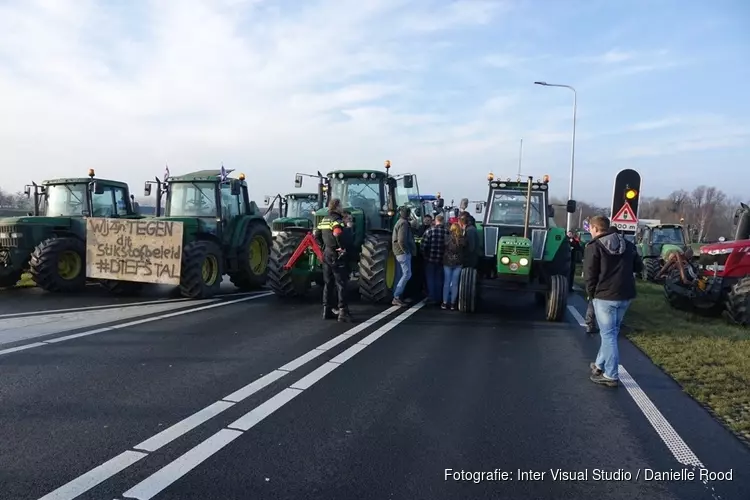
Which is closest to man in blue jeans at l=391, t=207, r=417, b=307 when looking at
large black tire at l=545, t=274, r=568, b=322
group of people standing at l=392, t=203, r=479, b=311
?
group of people standing at l=392, t=203, r=479, b=311

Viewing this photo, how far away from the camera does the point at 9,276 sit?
1226 cm

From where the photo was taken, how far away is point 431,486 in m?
3.67

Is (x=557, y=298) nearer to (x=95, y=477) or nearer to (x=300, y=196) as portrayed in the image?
(x=95, y=477)

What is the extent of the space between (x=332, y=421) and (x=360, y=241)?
701 centimetres

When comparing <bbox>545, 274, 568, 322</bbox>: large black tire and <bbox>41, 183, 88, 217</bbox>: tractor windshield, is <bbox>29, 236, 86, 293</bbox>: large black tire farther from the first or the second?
<bbox>545, 274, 568, 322</bbox>: large black tire

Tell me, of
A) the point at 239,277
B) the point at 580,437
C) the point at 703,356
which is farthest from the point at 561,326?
the point at 239,277

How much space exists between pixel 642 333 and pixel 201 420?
691 cm

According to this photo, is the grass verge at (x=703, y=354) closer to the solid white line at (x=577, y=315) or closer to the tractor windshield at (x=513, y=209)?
the solid white line at (x=577, y=315)

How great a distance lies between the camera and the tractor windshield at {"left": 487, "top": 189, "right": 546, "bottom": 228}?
37.3ft

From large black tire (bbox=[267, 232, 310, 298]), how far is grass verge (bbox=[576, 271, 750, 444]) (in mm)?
6056

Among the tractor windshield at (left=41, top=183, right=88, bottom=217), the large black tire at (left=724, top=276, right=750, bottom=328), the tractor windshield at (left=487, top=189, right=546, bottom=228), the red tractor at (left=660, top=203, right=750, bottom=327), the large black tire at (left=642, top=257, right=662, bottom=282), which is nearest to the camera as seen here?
the large black tire at (left=724, top=276, right=750, bottom=328)

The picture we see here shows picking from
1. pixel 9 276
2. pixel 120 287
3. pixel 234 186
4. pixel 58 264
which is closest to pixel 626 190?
pixel 234 186

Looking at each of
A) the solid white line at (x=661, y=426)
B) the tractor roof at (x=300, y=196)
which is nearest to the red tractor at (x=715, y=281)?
the solid white line at (x=661, y=426)

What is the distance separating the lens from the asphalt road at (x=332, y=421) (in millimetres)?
3674
